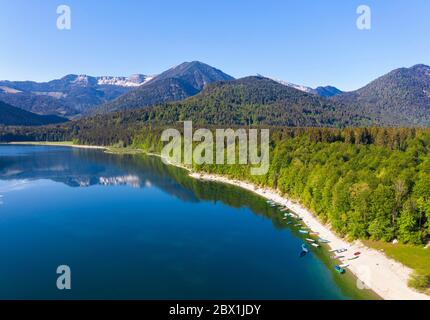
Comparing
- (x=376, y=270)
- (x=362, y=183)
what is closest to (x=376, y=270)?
(x=376, y=270)

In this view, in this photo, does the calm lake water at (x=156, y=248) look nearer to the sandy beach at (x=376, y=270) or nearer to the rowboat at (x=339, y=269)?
the rowboat at (x=339, y=269)

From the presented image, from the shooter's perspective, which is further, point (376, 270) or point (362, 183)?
point (362, 183)

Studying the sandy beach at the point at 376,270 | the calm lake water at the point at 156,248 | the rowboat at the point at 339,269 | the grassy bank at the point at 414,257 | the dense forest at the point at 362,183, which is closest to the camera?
the sandy beach at the point at 376,270

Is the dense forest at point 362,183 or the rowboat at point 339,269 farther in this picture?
the dense forest at point 362,183

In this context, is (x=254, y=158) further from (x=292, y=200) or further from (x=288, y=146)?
(x=292, y=200)

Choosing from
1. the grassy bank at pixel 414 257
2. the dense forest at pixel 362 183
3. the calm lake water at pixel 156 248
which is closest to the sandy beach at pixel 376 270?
the grassy bank at pixel 414 257

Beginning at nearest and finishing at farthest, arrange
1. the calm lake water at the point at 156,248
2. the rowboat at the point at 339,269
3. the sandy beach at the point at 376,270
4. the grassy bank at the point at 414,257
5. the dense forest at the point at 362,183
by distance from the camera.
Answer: the sandy beach at the point at 376,270
the grassy bank at the point at 414,257
the calm lake water at the point at 156,248
the rowboat at the point at 339,269
the dense forest at the point at 362,183

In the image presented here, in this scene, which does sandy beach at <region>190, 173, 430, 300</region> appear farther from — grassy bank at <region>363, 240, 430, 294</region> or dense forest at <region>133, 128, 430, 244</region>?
dense forest at <region>133, 128, 430, 244</region>

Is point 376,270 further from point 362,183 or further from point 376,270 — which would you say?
point 362,183

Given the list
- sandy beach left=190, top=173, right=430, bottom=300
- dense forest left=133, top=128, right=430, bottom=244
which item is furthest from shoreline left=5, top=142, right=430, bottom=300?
dense forest left=133, top=128, right=430, bottom=244
